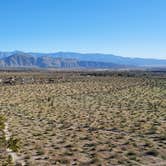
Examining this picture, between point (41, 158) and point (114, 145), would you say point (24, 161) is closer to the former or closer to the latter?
point (41, 158)

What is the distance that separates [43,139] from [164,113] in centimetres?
1168

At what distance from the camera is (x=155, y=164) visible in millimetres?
13766

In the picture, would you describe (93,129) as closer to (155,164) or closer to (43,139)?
(43,139)

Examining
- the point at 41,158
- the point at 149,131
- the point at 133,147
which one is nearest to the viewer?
the point at 41,158

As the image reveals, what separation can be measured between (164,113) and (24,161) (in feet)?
50.1

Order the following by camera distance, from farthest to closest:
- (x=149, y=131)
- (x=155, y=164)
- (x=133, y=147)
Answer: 1. (x=149, y=131)
2. (x=133, y=147)
3. (x=155, y=164)

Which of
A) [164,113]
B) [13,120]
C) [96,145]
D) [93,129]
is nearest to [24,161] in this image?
[96,145]

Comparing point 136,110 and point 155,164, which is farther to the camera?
point 136,110

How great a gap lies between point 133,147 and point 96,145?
64.1 inches

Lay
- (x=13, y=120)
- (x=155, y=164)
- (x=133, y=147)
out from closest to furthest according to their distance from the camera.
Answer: (x=155, y=164), (x=133, y=147), (x=13, y=120)

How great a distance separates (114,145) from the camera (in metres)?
17.0

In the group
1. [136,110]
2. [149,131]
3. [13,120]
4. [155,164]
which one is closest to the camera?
[155,164]

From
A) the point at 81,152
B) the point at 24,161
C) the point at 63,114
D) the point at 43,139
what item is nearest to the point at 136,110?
the point at 63,114

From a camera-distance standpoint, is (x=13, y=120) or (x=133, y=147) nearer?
(x=133, y=147)
